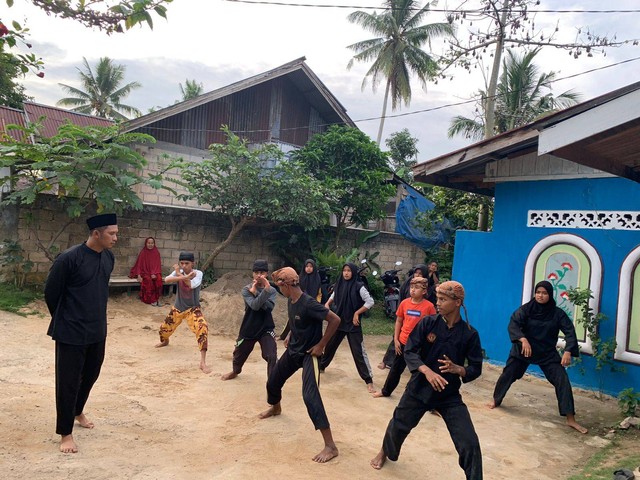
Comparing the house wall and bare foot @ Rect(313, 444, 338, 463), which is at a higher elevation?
the house wall

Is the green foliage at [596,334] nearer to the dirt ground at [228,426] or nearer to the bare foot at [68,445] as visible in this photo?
the dirt ground at [228,426]

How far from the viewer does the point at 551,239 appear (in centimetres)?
733

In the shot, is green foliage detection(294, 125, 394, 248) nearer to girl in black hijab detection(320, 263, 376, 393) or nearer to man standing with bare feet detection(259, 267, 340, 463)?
girl in black hijab detection(320, 263, 376, 393)

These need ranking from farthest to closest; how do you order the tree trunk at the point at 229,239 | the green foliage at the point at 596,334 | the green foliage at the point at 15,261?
the tree trunk at the point at 229,239 → the green foliage at the point at 15,261 → the green foliage at the point at 596,334

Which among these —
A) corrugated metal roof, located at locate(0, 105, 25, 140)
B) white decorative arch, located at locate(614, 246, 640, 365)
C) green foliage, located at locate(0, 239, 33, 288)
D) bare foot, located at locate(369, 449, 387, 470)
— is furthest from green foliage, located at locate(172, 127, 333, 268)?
corrugated metal roof, located at locate(0, 105, 25, 140)

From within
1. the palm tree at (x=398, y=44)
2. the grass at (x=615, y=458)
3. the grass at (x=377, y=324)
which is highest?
the palm tree at (x=398, y=44)

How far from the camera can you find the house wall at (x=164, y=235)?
9375 millimetres

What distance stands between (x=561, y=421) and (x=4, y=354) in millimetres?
6922

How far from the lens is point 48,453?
3686 millimetres

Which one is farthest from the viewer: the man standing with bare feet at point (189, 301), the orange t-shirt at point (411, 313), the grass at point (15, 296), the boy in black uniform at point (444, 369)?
the grass at point (15, 296)

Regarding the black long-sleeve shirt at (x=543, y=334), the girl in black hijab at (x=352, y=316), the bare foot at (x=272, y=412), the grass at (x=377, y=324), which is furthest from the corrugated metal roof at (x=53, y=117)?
the black long-sleeve shirt at (x=543, y=334)

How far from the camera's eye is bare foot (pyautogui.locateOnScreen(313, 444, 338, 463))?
3.98 metres

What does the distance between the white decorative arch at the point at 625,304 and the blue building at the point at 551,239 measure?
0.01m

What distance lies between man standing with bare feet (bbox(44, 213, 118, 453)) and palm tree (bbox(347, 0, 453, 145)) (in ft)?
68.7
